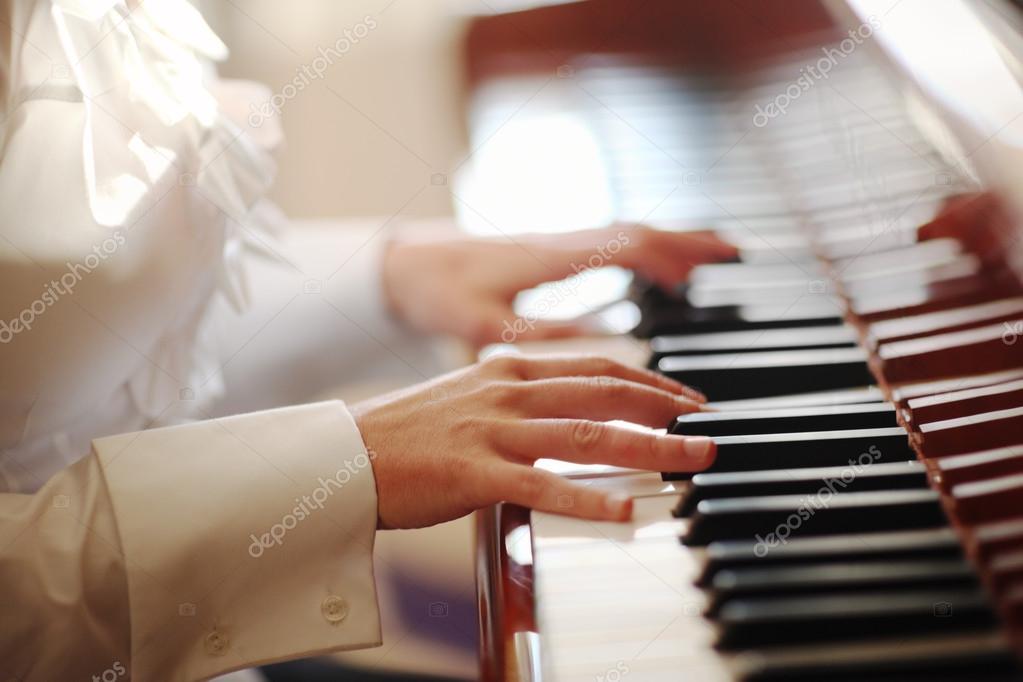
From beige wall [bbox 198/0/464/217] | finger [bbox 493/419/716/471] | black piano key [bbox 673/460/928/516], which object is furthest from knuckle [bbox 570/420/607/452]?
beige wall [bbox 198/0/464/217]

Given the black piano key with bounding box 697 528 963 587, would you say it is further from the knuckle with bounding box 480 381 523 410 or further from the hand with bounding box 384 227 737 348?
the hand with bounding box 384 227 737 348

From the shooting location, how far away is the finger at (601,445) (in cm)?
91

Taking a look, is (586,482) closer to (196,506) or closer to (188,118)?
(196,506)

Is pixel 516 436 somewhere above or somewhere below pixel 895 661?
above

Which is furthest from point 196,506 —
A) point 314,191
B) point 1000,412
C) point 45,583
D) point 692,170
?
point 314,191

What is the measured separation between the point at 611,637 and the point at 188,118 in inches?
34.8

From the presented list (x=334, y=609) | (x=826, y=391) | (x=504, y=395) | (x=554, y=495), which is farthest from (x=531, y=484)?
(x=826, y=391)

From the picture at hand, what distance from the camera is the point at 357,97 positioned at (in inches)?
130

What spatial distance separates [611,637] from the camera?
78 cm

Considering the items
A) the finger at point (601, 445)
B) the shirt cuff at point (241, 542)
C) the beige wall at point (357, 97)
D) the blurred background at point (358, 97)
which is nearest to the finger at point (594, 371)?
the finger at point (601, 445)

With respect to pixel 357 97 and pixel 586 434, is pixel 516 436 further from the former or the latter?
pixel 357 97

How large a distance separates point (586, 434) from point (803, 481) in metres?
0.21

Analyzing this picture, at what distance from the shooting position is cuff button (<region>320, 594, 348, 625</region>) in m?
0.98

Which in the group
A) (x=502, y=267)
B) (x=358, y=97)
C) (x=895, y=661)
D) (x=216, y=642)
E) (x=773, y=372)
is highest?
(x=358, y=97)
